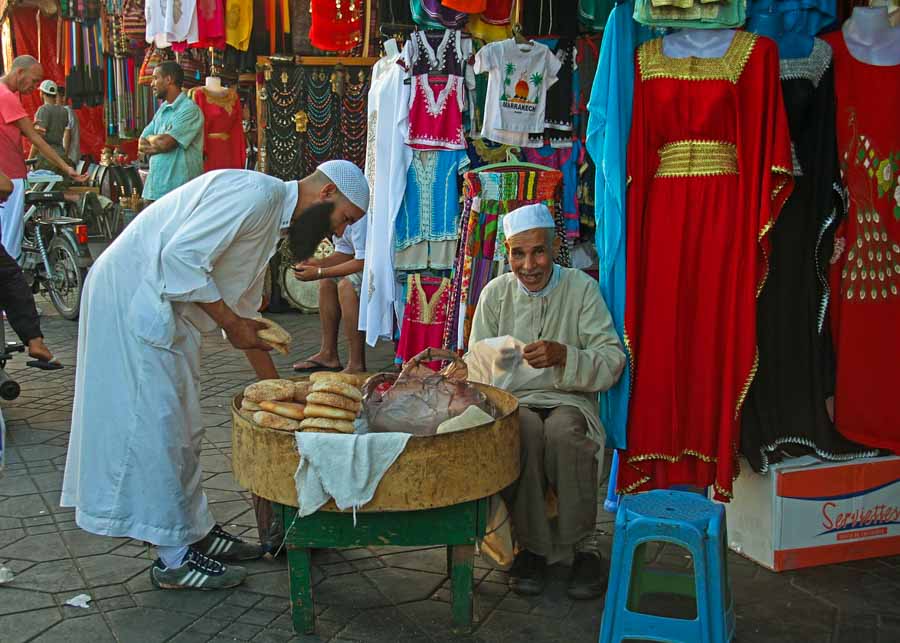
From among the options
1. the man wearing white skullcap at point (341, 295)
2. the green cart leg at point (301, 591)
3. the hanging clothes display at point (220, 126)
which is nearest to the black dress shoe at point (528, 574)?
the green cart leg at point (301, 591)

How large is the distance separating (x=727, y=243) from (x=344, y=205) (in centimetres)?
143

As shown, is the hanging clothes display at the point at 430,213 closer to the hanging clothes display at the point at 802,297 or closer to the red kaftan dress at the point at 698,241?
the red kaftan dress at the point at 698,241

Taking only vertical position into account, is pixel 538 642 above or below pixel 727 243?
below

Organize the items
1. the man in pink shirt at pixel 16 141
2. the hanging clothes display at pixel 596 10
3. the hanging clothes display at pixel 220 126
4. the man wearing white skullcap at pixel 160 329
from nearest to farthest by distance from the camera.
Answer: the man wearing white skullcap at pixel 160 329 → the hanging clothes display at pixel 596 10 → the man in pink shirt at pixel 16 141 → the hanging clothes display at pixel 220 126

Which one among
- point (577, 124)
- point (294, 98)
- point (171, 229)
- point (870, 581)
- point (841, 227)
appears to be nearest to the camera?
point (171, 229)

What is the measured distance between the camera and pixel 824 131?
3457 mm

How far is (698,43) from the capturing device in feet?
11.3

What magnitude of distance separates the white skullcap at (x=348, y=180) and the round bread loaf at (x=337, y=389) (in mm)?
620

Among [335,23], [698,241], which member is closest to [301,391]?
[698,241]

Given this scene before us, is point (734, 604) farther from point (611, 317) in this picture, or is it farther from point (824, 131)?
point (824, 131)

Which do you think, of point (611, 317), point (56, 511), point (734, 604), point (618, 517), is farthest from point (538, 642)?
point (56, 511)

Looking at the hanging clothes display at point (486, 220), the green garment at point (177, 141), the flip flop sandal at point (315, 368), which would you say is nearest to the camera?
the hanging clothes display at point (486, 220)

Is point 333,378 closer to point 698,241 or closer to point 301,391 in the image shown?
point 301,391

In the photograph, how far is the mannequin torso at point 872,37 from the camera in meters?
3.40
